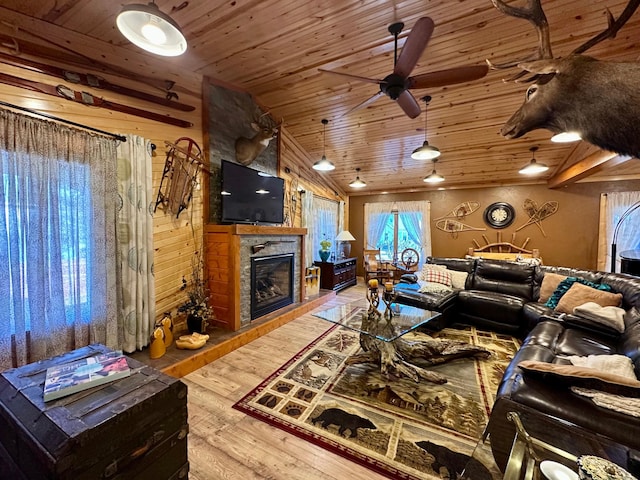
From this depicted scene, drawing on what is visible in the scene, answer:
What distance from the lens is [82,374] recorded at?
1190 millimetres

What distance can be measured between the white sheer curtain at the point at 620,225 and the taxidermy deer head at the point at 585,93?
5199mm

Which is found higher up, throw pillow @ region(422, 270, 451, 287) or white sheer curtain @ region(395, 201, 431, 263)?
white sheer curtain @ region(395, 201, 431, 263)

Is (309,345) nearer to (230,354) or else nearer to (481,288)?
(230,354)

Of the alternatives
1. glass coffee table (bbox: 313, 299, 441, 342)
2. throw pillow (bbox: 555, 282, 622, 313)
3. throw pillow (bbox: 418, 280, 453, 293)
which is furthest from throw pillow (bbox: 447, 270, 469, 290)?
glass coffee table (bbox: 313, 299, 441, 342)

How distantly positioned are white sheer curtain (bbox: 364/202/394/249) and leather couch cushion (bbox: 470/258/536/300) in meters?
3.01

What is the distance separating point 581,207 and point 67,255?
8061 millimetres

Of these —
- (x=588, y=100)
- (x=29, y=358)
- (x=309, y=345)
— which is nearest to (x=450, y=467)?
(x=309, y=345)

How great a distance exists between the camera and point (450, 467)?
4.91 feet

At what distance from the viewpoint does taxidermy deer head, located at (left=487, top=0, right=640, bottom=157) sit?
127 centimetres

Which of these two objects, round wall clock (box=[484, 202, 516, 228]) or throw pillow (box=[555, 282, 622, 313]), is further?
round wall clock (box=[484, 202, 516, 228])

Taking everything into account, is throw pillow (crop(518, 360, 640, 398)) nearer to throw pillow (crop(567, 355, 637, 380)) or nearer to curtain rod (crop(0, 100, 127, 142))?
throw pillow (crop(567, 355, 637, 380))

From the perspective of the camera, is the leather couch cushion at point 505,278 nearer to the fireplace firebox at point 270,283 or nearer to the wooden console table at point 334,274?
the wooden console table at point 334,274

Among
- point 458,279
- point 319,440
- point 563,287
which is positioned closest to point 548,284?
point 563,287

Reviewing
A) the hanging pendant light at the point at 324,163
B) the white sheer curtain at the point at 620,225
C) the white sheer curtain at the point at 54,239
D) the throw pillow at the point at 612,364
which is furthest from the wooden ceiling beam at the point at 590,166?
the white sheer curtain at the point at 54,239
